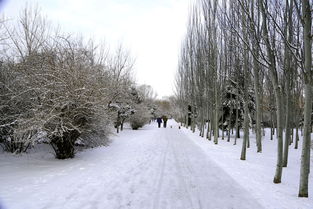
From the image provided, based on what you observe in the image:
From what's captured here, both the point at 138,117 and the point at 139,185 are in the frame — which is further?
the point at 138,117

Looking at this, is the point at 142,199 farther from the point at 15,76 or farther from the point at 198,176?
the point at 15,76

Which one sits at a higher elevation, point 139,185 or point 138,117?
point 138,117

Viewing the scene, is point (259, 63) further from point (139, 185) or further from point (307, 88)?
point (139, 185)

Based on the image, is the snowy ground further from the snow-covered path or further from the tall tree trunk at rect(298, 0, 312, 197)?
the tall tree trunk at rect(298, 0, 312, 197)

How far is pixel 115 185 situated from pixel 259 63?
4.41 m

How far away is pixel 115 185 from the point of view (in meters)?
5.19

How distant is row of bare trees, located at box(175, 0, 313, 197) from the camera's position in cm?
476

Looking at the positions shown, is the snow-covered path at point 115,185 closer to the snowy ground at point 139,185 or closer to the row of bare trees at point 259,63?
the snowy ground at point 139,185

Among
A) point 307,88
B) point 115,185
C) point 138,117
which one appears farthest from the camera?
point 138,117

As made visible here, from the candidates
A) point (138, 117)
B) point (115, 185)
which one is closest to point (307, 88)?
point (115, 185)

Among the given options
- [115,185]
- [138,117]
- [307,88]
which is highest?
[307,88]

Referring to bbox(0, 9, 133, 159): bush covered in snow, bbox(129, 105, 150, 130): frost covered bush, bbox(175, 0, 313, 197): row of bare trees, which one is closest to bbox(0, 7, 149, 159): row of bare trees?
bbox(0, 9, 133, 159): bush covered in snow

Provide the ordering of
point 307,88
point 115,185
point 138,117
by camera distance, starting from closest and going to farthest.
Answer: point 307,88, point 115,185, point 138,117

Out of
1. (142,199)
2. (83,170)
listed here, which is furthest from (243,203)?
(83,170)
